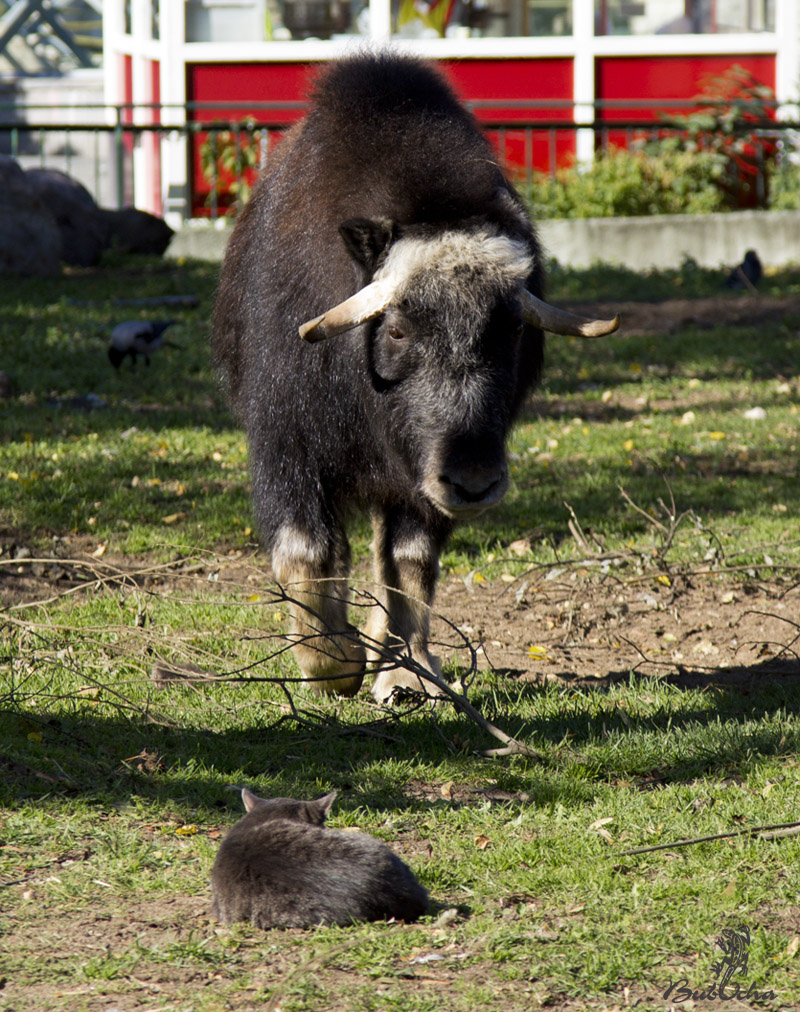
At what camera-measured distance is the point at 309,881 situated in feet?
10.2

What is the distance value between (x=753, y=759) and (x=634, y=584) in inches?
76.2

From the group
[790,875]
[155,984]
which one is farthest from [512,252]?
[155,984]

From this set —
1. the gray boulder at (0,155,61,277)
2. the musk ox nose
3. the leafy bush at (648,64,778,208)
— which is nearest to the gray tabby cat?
the musk ox nose

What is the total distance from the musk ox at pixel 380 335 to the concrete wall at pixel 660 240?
1059cm

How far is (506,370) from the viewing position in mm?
4227

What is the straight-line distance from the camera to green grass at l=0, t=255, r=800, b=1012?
9.78ft

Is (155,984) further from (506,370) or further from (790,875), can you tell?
(506,370)

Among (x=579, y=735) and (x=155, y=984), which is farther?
(x=579, y=735)

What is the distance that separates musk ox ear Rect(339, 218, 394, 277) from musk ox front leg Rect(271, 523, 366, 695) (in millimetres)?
1116

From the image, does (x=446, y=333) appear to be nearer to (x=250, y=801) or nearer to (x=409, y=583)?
(x=409, y=583)

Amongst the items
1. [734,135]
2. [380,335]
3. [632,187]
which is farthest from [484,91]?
[380,335]

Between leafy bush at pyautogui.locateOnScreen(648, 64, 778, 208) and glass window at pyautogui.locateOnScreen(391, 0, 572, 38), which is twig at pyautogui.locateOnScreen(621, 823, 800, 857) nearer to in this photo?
leafy bush at pyautogui.locateOnScreen(648, 64, 778, 208)

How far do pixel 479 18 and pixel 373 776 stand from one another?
1554 centimetres

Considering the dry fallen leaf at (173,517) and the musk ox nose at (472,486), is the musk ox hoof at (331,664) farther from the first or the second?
the dry fallen leaf at (173,517)
